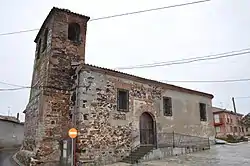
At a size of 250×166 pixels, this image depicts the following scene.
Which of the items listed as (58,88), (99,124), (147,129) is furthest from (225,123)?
(58,88)

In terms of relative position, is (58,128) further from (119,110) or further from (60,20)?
(60,20)

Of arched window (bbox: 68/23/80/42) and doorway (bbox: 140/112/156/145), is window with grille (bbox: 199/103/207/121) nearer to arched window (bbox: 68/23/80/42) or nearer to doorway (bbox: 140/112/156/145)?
doorway (bbox: 140/112/156/145)

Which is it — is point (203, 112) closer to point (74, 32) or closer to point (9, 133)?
point (74, 32)

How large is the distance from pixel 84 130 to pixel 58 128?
1678 millimetres

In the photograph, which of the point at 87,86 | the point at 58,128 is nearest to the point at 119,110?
the point at 87,86

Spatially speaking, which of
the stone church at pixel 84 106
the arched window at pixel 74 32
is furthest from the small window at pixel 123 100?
the arched window at pixel 74 32

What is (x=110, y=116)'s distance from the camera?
13992 millimetres

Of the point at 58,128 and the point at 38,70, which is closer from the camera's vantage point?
the point at 58,128

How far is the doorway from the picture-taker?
610 inches

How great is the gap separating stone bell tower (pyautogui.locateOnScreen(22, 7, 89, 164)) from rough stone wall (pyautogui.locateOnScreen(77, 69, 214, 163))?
135 centimetres

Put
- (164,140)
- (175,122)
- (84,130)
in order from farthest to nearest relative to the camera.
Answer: (175,122)
(164,140)
(84,130)

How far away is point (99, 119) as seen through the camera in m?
13.5

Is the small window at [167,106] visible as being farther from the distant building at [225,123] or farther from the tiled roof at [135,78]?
the distant building at [225,123]

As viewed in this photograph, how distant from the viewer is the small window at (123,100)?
1477 centimetres
